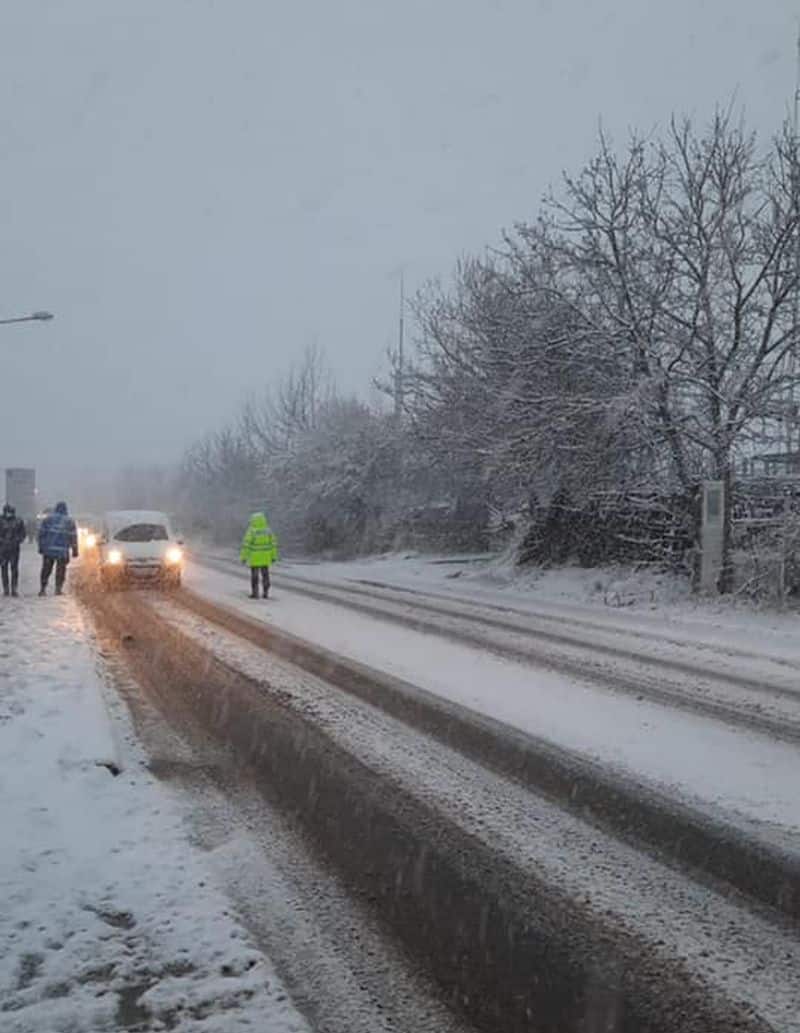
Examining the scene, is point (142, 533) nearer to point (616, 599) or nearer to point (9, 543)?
point (9, 543)

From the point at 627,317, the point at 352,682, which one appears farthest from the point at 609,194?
the point at 352,682

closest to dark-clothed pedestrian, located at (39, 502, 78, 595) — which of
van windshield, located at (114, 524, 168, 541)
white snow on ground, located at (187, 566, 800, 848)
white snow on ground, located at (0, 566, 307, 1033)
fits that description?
van windshield, located at (114, 524, 168, 541)

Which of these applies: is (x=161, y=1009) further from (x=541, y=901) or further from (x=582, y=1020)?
(x=541, y=901)

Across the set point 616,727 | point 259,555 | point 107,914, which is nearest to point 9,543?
point 259,555

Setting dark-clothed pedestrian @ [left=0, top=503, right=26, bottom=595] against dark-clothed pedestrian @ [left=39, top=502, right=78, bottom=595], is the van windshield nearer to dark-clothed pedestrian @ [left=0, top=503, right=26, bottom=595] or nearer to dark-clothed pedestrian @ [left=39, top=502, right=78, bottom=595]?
dark-clothed pedestrian @ [left=39, top=502, right=78, bottom=595]

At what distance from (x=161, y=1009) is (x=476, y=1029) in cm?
104

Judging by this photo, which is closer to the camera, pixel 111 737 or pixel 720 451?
pixel 111 737

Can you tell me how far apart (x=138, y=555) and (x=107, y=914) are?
680 inches

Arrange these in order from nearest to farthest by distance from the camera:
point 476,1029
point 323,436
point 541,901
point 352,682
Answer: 1. point 476,1029
2. point 541,901
3. point 352,682
4. point 323,436

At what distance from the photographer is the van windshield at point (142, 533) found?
21250mm

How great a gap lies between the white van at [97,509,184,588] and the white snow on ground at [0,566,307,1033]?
1410cm

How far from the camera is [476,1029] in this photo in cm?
319

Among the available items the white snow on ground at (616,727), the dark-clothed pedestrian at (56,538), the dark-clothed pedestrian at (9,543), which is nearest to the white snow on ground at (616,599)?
the white snow on ground at (616,727)

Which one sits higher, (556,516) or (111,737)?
(556,516)
